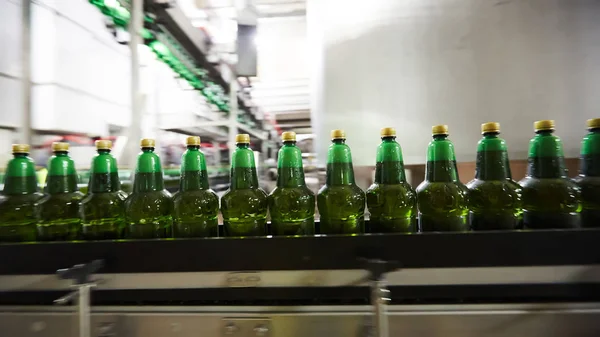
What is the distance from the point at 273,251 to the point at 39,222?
0.50m

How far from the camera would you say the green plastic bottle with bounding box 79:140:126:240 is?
71 cm

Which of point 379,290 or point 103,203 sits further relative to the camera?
point 103,203

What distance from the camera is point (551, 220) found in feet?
2.11

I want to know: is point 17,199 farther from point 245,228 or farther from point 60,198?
point 245,228

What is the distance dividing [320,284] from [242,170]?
0.27 metres

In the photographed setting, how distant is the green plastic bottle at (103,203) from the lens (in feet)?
2.34

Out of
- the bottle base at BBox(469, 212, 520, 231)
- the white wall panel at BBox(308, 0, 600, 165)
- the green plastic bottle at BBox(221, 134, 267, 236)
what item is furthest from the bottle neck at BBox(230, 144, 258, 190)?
the white wall panel at BBox(308, 0, 600, 165)

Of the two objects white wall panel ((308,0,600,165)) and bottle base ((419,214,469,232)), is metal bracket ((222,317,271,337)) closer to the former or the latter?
Result: bottle base ((419,214,469,232))

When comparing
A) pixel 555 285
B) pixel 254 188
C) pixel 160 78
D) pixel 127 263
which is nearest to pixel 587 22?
pixel 555 285

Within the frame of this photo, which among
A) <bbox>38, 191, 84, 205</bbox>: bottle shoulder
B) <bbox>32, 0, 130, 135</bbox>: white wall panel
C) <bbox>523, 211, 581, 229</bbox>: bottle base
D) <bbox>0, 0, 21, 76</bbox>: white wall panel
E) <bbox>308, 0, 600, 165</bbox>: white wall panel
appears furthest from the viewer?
<bbox>32, 0, 130, 135</bbox>: white wall panel

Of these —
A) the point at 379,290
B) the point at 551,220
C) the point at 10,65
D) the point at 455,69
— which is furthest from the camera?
the point at 10,65

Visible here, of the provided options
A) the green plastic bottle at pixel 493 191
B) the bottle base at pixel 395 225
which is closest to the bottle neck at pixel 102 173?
the bottle base at pixel 395 225

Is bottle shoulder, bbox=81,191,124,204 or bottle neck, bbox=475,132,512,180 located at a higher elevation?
bottle neck, bbox=475,132,512,180

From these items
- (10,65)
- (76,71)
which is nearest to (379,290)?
(10,65)
